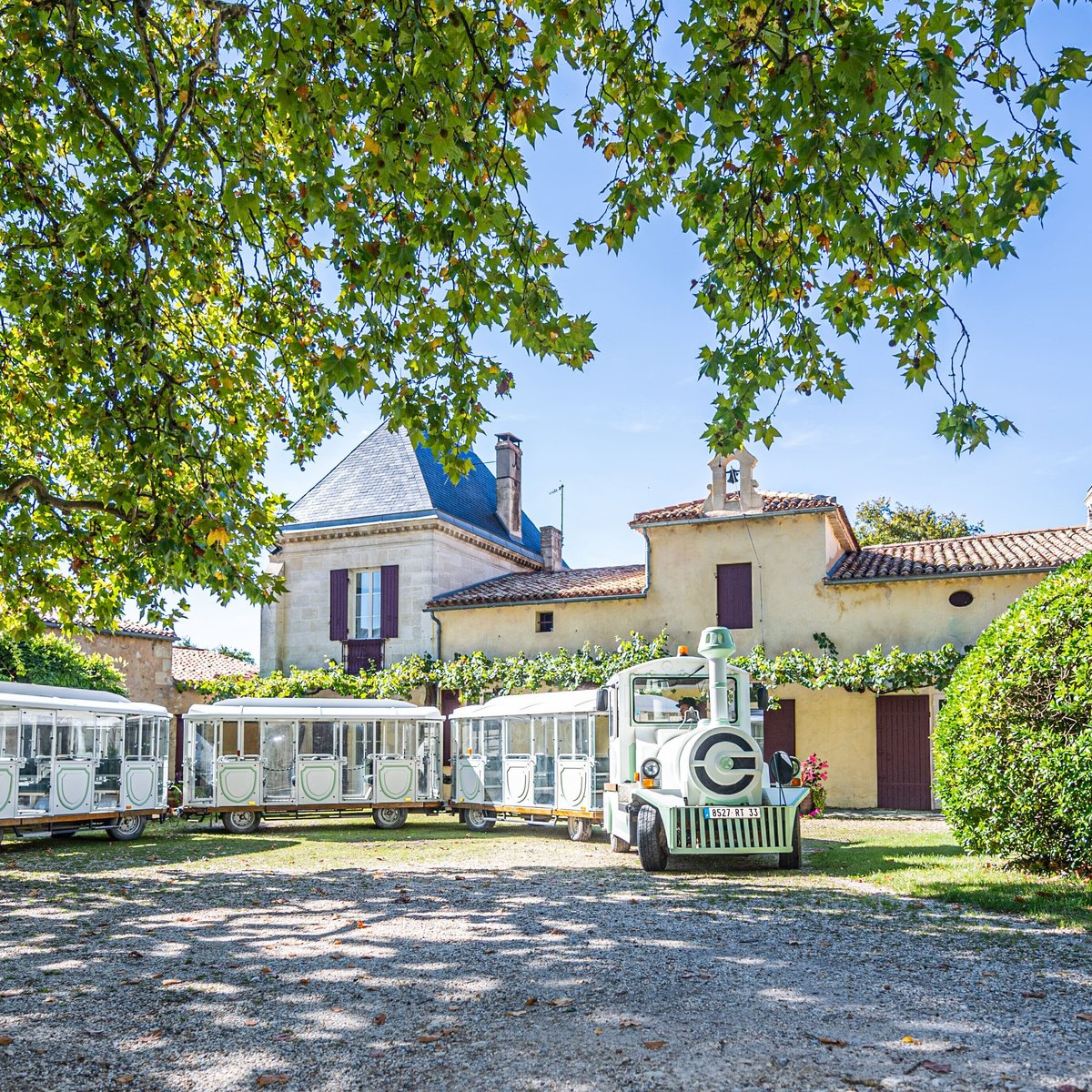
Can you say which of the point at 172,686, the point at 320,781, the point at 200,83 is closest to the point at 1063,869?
the point at 200,83

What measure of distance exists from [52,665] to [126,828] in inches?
253

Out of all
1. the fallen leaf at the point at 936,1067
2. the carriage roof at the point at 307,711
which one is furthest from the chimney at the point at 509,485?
the fallen leaf at the point at 936,1067

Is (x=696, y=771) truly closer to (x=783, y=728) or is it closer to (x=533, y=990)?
(x=533, y=990)

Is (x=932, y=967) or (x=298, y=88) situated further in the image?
(x=298, y=88)

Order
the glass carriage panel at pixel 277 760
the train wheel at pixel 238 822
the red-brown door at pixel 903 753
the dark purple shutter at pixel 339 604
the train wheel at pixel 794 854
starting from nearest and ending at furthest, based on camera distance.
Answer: the train wheel at pixel 794 854, the train wheel at pixel 238 822, the glass carriage panel at pixel 277 760, the red-brown door at pixel 903 753, the dark purple shutter at pixel 339 604

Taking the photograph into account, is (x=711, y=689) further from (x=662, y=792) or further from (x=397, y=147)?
(x=397, y=147)

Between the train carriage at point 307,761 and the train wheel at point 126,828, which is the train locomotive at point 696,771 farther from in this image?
the train wheel at point 126,828

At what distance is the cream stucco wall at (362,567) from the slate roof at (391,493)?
418 mm

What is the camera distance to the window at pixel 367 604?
2536cm

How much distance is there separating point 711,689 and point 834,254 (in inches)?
207

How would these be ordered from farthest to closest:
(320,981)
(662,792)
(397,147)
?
1. (662,792)
2. (397,147)
3. (320,981)

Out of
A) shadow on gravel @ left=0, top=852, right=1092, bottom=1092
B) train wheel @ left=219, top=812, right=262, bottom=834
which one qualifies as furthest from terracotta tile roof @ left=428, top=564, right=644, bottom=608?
shadow on gravel @ left=0, top=852, right=1092, bottom=1092

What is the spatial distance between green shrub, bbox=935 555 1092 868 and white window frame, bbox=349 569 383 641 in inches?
681

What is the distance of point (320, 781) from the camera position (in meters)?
17.5
